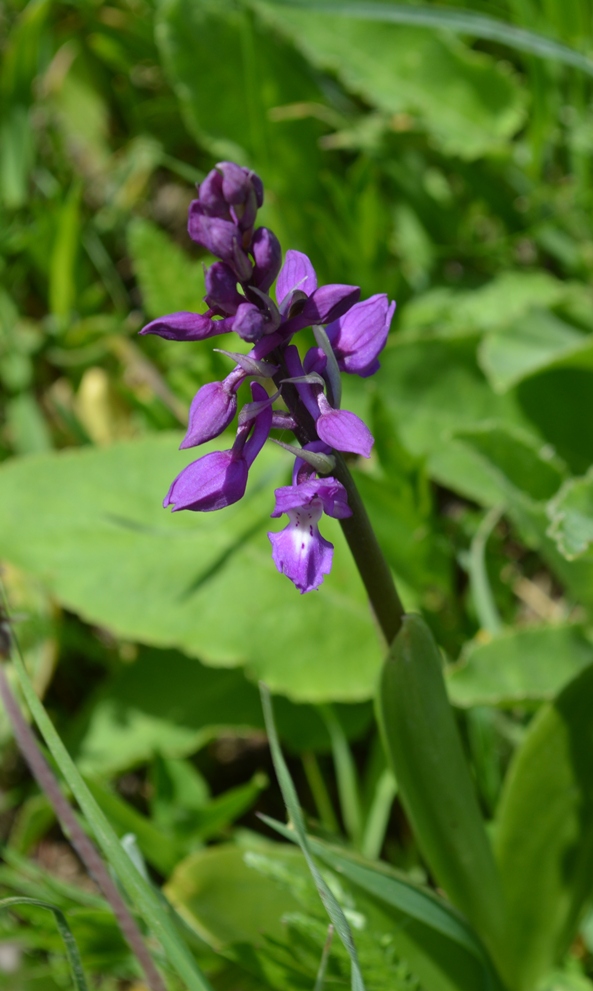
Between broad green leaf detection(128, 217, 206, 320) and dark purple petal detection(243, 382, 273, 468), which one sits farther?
broad green leaf detection(128, 217, 206, 320)

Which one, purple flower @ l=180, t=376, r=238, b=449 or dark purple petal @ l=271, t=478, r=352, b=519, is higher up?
purple flower @ l=180, t=376, r=238, b=449

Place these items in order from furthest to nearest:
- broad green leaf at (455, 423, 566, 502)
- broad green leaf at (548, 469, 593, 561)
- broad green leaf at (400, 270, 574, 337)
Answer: broad green leaf at (400, 270, 574, 337)
broad green leaf at (455, 423, 566, 502)
broad green leaf at (548, 469, 593, 561)

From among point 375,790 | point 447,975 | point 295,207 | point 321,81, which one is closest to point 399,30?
point 321,81

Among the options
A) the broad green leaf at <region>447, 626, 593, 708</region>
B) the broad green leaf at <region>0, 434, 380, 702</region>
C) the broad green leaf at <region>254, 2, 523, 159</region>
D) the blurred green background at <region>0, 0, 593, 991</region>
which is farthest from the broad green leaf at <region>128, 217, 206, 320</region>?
the broad green leaf at <region>447, 626, 593, 708</region>

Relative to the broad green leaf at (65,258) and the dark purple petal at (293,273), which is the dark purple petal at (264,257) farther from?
the broad green leaf at (65,258)

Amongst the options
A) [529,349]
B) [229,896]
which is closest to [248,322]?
[229,896]

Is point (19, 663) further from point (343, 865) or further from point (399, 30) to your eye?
point (399, 30)

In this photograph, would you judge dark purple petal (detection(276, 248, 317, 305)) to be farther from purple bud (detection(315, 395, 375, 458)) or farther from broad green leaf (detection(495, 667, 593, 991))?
broad green leaf (detection(495, 667, 593, 991))

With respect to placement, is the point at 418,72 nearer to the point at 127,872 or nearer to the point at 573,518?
the point at 573,518
